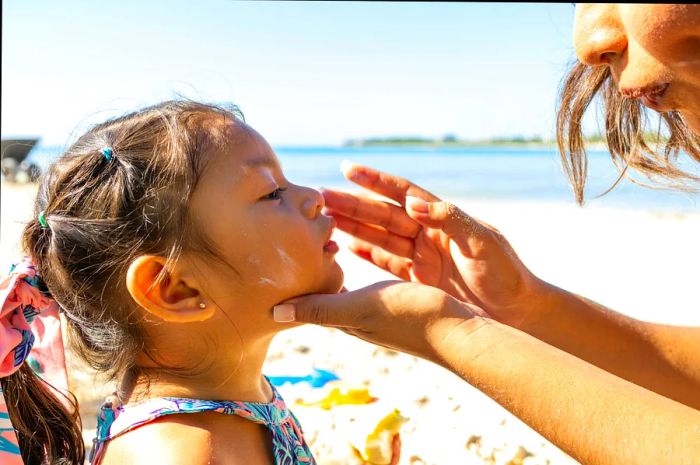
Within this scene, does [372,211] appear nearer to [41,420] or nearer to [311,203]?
[311,203]

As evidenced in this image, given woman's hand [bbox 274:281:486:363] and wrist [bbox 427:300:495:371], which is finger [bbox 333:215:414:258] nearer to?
woman's hand [bbox 274:281:486:363]

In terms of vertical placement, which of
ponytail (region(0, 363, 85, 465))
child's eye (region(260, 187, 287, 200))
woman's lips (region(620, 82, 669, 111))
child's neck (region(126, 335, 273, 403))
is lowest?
ponytail (region(0, 363, 85, 465))

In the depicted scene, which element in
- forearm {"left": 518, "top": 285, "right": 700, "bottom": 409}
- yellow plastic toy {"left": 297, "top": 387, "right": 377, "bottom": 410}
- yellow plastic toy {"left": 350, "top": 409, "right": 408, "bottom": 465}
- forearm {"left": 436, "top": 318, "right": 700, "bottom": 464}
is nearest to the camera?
forearm {"left": 436, "top": 318, "right": 700, "bottom": 464}

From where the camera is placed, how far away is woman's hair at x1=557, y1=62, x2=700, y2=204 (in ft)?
8.62

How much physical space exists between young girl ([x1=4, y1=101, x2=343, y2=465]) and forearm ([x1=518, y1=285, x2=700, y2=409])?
80cm

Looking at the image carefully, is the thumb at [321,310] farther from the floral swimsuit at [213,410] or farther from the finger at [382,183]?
the finger at [382,183]

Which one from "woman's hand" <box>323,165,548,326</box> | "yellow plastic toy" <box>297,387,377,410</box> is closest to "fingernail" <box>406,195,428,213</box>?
"woman's hand" <box>323,165,548,326</box>

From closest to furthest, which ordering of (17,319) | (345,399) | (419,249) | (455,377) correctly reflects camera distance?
(17,319), (419,249), (345,399), (455,377)

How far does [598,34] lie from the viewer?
195 centimetres

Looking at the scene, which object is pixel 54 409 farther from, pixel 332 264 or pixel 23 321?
pixel 332 264

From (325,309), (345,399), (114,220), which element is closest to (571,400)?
(325,309)

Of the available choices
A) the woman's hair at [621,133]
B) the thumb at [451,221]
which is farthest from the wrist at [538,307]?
the woman's hair at [621,133]

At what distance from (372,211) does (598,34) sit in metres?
1.00

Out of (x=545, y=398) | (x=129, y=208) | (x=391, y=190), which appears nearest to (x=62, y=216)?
(x=129, y=208)
